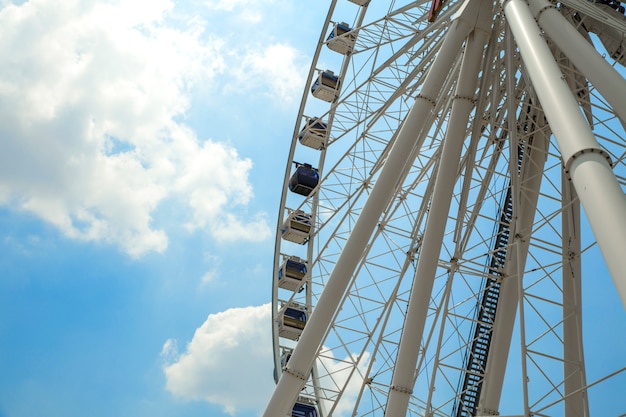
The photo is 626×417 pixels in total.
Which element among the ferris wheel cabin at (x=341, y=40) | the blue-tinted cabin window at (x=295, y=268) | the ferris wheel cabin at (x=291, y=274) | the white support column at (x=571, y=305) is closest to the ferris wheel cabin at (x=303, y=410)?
the ferris wheel cabin at (x=291, y=274)

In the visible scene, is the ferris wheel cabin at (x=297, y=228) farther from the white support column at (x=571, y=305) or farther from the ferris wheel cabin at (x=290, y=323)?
the white support column at (x=571, y=305)

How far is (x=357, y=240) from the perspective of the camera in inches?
487

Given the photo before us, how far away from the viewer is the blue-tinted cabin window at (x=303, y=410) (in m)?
21.3

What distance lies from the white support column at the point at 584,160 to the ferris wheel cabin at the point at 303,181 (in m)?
14.8

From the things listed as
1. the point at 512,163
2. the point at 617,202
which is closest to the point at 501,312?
the point at 512,163

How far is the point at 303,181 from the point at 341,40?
4.75 m

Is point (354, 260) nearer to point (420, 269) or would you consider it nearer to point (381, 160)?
point (420, 269)

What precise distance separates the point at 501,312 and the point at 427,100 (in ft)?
17.9

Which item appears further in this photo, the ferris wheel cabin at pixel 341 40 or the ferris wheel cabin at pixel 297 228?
the ferris wheel cabin at pixel 341 40

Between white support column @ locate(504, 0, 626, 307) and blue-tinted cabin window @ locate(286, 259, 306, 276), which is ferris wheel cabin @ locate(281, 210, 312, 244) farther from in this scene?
white support column @ locate(504, 0, 626, 307)

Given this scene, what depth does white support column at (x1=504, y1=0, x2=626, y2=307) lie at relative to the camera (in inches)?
249

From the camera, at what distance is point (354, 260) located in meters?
12.3

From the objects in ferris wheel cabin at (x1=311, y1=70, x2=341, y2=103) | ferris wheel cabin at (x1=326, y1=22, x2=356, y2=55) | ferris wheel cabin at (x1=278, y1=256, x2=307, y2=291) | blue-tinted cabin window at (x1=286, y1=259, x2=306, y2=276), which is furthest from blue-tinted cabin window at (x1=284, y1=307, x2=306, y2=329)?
ferris wheel cabin at (x1=326, y1=22, x2=356, y2=55)

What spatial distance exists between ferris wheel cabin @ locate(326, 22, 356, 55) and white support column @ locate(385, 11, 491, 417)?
1087 cm
